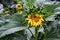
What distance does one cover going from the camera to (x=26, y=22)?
5.88ft

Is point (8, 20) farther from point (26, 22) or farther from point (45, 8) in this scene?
point (45, 8)

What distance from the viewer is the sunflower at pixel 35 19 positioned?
1.70 meters

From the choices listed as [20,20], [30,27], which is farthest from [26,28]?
[20,20]

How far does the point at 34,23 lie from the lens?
1707mm

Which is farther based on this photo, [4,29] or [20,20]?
[20,20]

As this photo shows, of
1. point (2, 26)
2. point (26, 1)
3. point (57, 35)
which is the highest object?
point (26, 1)

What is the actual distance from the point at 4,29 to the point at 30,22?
0.20 metres

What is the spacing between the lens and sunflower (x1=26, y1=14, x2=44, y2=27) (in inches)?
66.9

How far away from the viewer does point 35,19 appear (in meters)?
1.71

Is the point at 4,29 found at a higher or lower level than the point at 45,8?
lower

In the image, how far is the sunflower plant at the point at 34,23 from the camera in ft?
5.60

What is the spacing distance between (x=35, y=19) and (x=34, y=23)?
0.03 m

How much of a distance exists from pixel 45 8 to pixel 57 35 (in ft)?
0.75

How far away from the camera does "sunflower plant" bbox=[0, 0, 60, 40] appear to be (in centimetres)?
171
